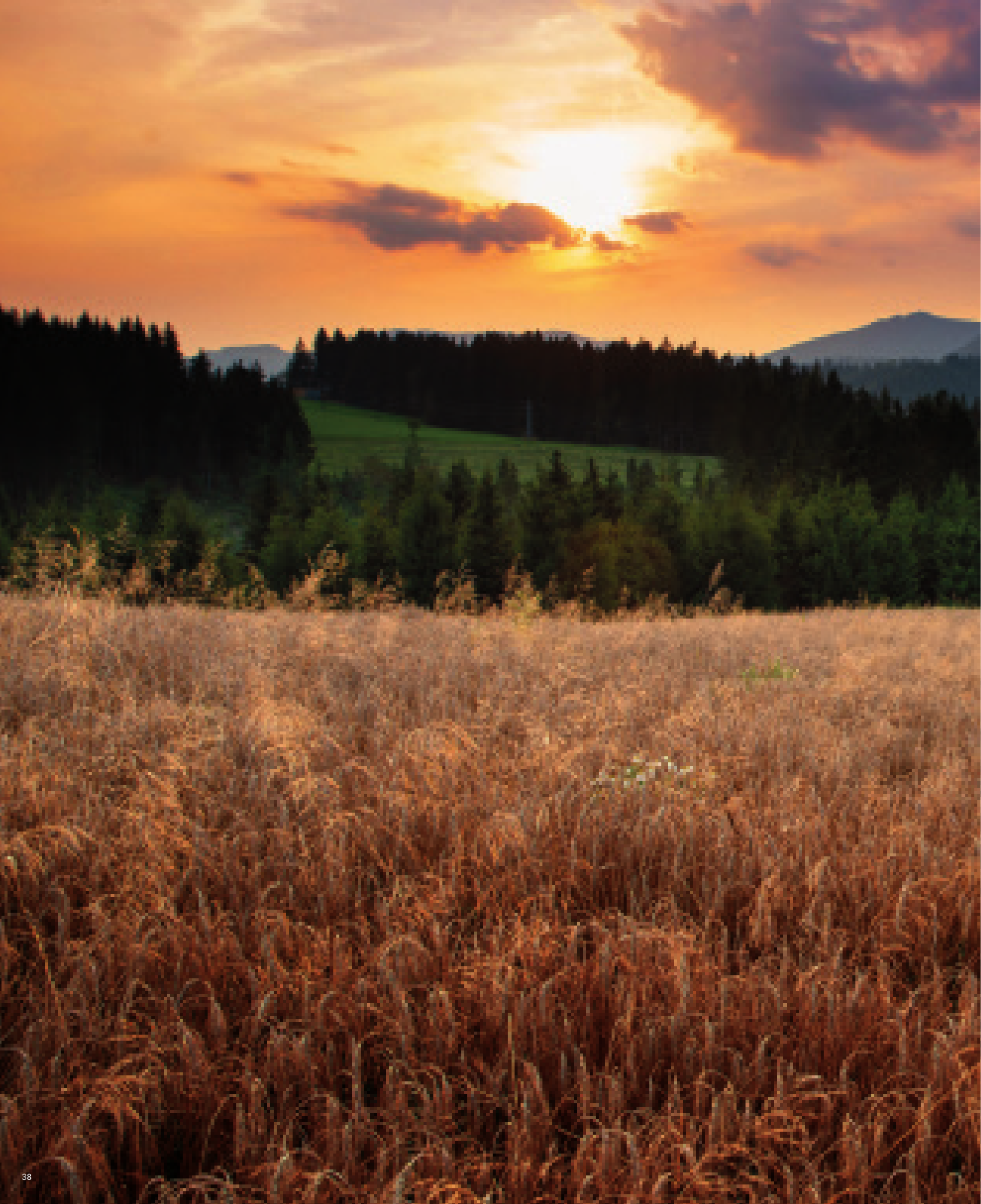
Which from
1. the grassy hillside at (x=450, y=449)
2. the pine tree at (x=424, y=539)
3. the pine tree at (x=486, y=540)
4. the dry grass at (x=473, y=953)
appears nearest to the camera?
the dry grass at (x=473, y=953)

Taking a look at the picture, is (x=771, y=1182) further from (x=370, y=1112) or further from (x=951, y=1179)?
(x=370, y=1112)

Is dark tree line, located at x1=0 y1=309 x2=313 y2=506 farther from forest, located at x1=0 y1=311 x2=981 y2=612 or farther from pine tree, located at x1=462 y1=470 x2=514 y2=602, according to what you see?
pine tree, located at x1=462 y1=470 x2=514 y2=602

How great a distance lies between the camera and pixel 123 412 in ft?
314

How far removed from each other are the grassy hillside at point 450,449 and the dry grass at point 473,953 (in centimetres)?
9721

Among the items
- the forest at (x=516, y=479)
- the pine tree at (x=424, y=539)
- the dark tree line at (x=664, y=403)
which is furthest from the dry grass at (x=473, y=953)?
the dark tree line at (x=664, y=403)

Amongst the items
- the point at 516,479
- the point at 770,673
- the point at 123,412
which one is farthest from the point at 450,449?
the point at 770,673

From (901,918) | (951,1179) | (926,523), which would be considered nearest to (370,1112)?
(951,1179)

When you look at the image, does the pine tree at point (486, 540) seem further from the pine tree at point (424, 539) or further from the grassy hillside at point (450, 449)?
the grassy hillside at point (450, 449)

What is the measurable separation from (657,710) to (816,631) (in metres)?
8.68

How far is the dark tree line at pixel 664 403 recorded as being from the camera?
86.5 meters

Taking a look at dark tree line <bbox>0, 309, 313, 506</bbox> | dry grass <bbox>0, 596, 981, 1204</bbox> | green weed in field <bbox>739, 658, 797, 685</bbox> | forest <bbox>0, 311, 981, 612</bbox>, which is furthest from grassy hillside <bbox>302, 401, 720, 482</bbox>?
dry grass <bbox>0, 596, 981, 1204</bbox>

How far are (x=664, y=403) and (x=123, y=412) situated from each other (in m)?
71.7

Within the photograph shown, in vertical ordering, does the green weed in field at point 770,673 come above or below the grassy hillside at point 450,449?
below

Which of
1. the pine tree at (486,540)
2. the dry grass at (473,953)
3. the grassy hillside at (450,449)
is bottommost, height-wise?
the dry grass at (473,953)
